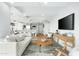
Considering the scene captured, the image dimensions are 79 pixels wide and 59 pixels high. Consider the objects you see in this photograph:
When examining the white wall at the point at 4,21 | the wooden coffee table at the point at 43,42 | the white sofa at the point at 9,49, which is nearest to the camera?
the white sofa at the point at 9,49

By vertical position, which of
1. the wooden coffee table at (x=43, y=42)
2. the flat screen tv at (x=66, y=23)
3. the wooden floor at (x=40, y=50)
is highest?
the flat screen tv at (x=66, y=23)

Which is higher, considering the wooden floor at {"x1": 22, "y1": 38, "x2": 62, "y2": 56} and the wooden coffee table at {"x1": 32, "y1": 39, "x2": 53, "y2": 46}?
the wooden coffee table at {"x1": 32, "y1": 39, "x2": 53, "y2": 46}

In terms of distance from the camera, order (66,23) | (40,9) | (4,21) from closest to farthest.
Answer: (4,21) → (40,9) → (66,23)

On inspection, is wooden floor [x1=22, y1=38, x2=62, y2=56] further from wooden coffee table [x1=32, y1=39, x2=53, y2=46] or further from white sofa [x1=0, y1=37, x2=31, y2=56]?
white sofa [x1=0, y1=37, x2=31, y2=56]

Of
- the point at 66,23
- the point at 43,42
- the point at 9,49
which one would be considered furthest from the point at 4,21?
the point at 66,23

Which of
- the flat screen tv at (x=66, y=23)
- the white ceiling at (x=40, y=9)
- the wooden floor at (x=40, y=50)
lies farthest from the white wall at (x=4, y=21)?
the flat screen tv at (x=66, y=23)

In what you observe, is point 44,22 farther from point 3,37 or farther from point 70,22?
point 3,37

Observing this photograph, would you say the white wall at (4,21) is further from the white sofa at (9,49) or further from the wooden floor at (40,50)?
the wooden floor at (40,50)

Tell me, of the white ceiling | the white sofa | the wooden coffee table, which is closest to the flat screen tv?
the white ceiling

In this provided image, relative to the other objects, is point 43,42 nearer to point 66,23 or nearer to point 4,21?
point 66,23

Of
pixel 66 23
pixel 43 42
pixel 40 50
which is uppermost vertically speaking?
pixel 66 23

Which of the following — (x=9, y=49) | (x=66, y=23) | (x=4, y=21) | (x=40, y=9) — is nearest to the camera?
(x=9, y=49)

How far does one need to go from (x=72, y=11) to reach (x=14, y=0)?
1209mm

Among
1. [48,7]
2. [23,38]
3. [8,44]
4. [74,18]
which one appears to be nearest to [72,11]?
[74,18]
